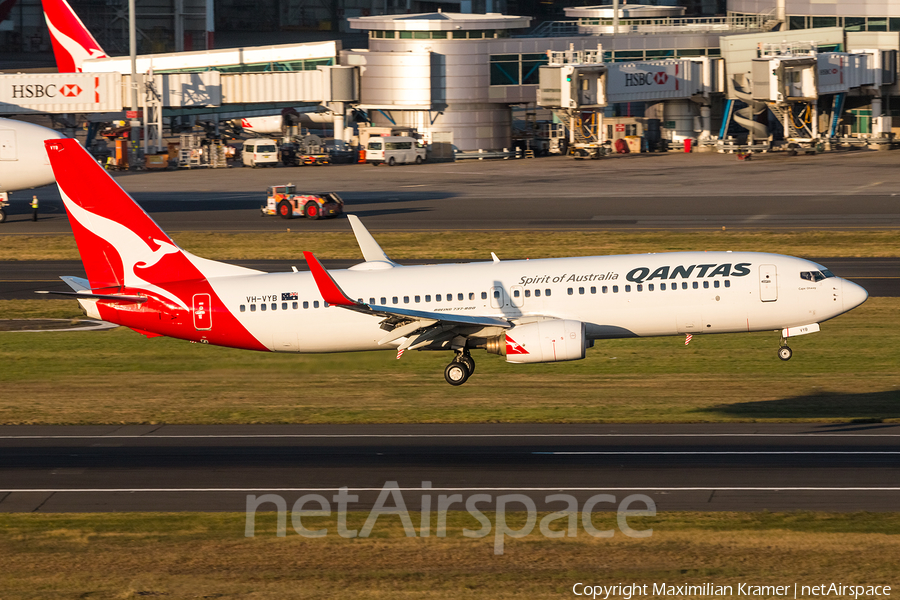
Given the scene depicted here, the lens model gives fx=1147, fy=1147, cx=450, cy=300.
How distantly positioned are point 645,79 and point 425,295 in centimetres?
9581

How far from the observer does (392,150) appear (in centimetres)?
13338

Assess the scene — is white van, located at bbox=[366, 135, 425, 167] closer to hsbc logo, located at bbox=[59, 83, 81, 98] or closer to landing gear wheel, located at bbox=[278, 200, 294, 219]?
hsbc logo, located at bbox=[59, 83, 81, 98]

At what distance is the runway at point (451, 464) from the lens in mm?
33156

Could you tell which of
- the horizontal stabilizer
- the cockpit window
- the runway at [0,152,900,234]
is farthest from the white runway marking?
the runway at [0,152,900,234]

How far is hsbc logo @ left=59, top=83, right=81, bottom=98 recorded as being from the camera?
130500 mm

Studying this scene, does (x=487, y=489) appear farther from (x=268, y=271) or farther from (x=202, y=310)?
(x=268, y=271)

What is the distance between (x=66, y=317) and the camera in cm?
6378

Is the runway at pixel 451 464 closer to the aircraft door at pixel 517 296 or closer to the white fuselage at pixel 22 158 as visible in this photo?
the aircraft door at pixel 517 296

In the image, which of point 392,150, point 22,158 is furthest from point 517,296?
point 392,150

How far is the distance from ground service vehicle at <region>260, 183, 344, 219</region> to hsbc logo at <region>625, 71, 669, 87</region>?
49531 millimetres

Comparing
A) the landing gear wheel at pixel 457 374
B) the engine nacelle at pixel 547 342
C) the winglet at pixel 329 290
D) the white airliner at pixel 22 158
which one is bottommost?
the landing gear wheel at pixel 457 374

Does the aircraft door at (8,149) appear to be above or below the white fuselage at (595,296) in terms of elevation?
above

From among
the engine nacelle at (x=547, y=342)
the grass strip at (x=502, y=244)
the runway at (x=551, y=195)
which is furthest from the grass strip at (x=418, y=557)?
the runway at (x=551, y=195)

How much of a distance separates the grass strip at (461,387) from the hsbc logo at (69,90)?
8052 cm
